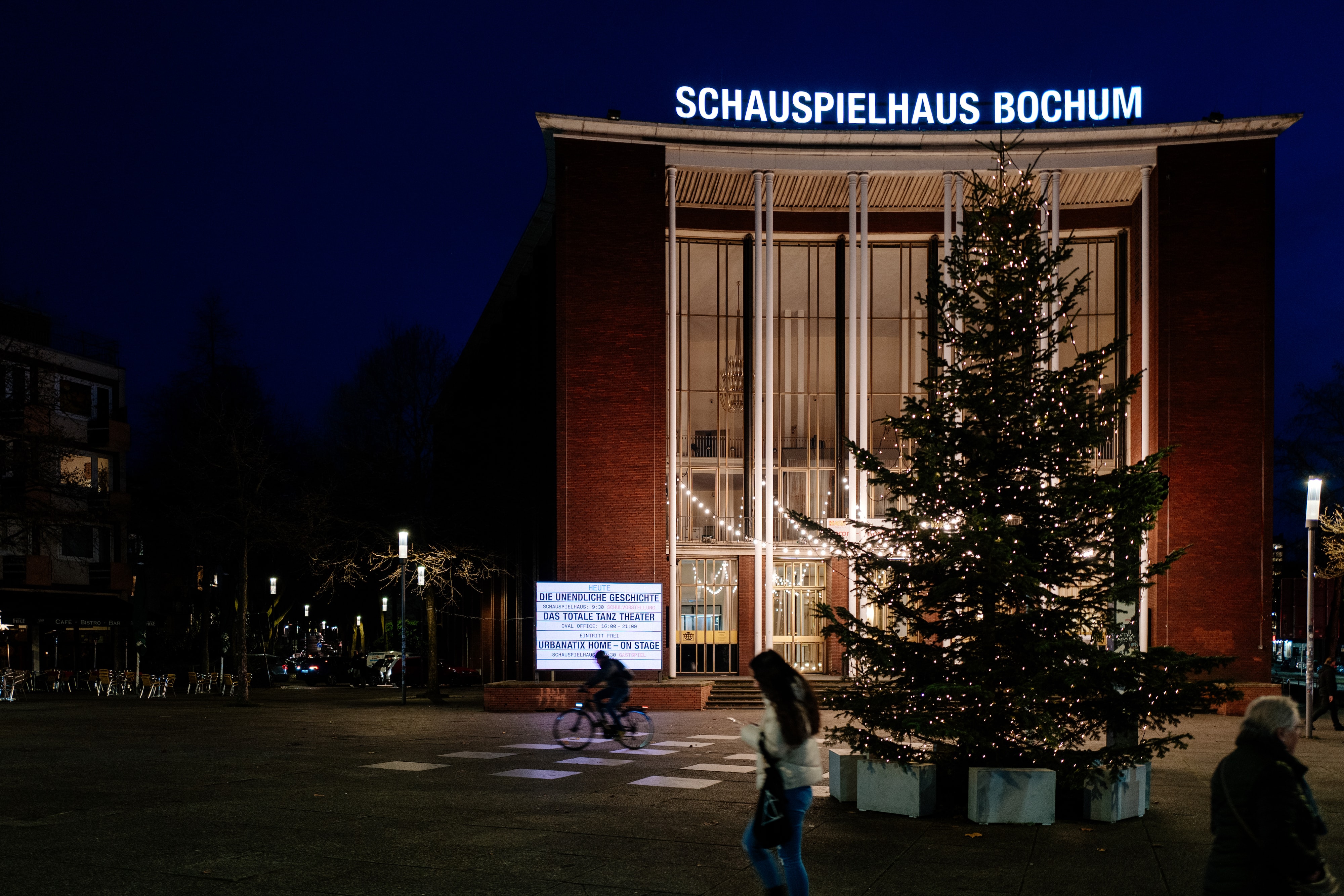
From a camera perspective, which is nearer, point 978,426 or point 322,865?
point 322,865

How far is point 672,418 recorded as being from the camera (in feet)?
97.1

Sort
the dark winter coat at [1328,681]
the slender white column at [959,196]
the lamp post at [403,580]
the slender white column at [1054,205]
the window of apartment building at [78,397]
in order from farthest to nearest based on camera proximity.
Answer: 1. the window of apartment building at [78,397]
2. the slender white column at [959,196]
3. the slender white column at [1054,205]
4. the lamp post at [403,580]
5. the dark winter coat at [1328,681]

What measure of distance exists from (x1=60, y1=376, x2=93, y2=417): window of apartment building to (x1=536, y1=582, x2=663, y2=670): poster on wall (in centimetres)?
2937

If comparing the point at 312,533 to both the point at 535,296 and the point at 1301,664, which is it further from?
the point at 1301,664

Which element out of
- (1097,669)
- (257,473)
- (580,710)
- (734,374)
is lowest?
(580,710)

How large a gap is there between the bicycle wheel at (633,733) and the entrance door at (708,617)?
1135 centimetres

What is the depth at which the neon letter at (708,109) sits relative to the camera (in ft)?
100

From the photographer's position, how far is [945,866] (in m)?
9.17

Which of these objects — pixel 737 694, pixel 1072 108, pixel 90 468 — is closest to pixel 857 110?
pixel 1072 108

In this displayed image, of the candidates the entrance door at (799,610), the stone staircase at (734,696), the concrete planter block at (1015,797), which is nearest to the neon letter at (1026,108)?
the entrance door at (799,610)

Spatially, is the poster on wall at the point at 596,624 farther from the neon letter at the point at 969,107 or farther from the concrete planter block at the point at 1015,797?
the concrete planter block at the point at 1015,797

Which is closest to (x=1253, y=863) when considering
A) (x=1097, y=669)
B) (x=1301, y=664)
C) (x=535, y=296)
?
(x=1097, y=669)

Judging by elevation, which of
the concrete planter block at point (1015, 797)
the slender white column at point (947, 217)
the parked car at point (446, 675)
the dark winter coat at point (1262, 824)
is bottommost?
the parked car at point (446, 675)

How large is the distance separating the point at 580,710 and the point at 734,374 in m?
15.6
